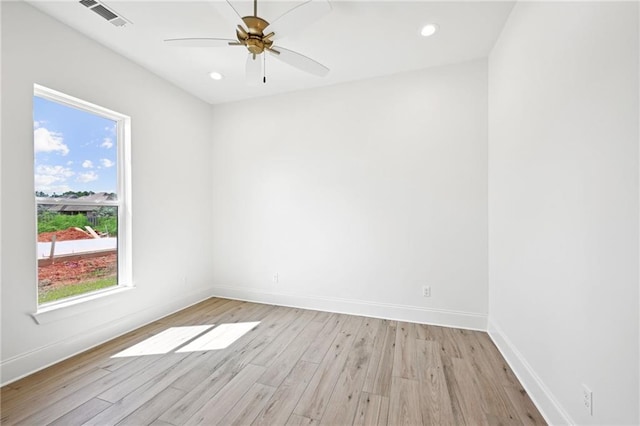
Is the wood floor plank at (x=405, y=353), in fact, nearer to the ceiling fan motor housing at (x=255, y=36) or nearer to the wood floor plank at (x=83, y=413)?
the wood floor plank at (x=83, y=413)

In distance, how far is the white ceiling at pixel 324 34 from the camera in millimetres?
2018

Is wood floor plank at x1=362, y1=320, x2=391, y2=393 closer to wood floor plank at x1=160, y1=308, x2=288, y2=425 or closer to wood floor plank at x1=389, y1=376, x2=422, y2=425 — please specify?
wood floor plank at x1=389, y1=376, x2=422, y2=425

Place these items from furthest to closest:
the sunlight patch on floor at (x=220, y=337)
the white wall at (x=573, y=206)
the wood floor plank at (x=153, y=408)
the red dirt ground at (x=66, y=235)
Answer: the sunlight patch on floor at (x=220, y=337) → the red dirt ground at (x=66, y=235) → the wood floor plank at (x=153, y=408) → the white wall at (x=573, y=206)

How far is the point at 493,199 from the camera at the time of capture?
8.30ft

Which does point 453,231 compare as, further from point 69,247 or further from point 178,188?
point 69,247

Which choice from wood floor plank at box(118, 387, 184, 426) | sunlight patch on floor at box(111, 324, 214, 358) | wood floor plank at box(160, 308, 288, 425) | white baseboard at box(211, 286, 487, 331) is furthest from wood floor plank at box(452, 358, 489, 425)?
sunlight patch on floor at box(111, 324, 214, 358)

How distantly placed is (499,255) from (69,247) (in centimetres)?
398

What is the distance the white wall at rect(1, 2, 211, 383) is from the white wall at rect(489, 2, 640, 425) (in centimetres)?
360

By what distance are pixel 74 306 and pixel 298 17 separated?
2978 millimetres

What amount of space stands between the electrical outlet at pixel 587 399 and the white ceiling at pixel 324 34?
2597mm

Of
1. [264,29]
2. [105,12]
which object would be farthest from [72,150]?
[264,29]

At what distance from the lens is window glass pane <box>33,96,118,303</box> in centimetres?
214

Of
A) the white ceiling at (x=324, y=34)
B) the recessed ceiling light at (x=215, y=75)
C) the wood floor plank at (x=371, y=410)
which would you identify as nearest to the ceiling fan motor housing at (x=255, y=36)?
the white ceiling at (x=324, y=34)

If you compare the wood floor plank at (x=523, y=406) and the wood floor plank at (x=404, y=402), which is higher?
the wood floor plank at (x=523, y=406)
